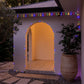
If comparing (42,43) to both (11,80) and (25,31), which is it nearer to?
(25,31)

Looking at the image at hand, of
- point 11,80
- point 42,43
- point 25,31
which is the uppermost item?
point 25,31

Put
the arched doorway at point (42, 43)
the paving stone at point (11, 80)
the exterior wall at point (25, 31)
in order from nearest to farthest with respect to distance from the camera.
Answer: the paving stone at point (11, 80), the exterior wall at point (25, 31), the arched doorway at point (42, 43)

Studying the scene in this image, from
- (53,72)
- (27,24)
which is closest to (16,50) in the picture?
(27,24)

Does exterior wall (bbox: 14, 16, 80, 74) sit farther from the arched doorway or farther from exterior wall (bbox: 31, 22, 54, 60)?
exterior wall (bbox: 31, 22, 54, 60)

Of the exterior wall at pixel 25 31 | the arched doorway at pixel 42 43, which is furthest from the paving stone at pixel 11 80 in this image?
the arched doorway at pixel 42 43

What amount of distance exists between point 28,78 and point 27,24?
2745 mm

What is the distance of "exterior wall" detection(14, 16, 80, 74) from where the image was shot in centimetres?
677

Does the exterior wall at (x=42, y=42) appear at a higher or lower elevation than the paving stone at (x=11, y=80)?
higher

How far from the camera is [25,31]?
23.6 feet

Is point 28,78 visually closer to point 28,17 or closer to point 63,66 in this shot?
point 63,66

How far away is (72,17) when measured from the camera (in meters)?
6.68

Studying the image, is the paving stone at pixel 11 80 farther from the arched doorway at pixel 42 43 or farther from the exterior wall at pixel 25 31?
the arched doorway at pixel 42 43

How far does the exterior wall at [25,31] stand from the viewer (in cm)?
677

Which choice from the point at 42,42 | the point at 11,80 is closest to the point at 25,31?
the point at 11,80
